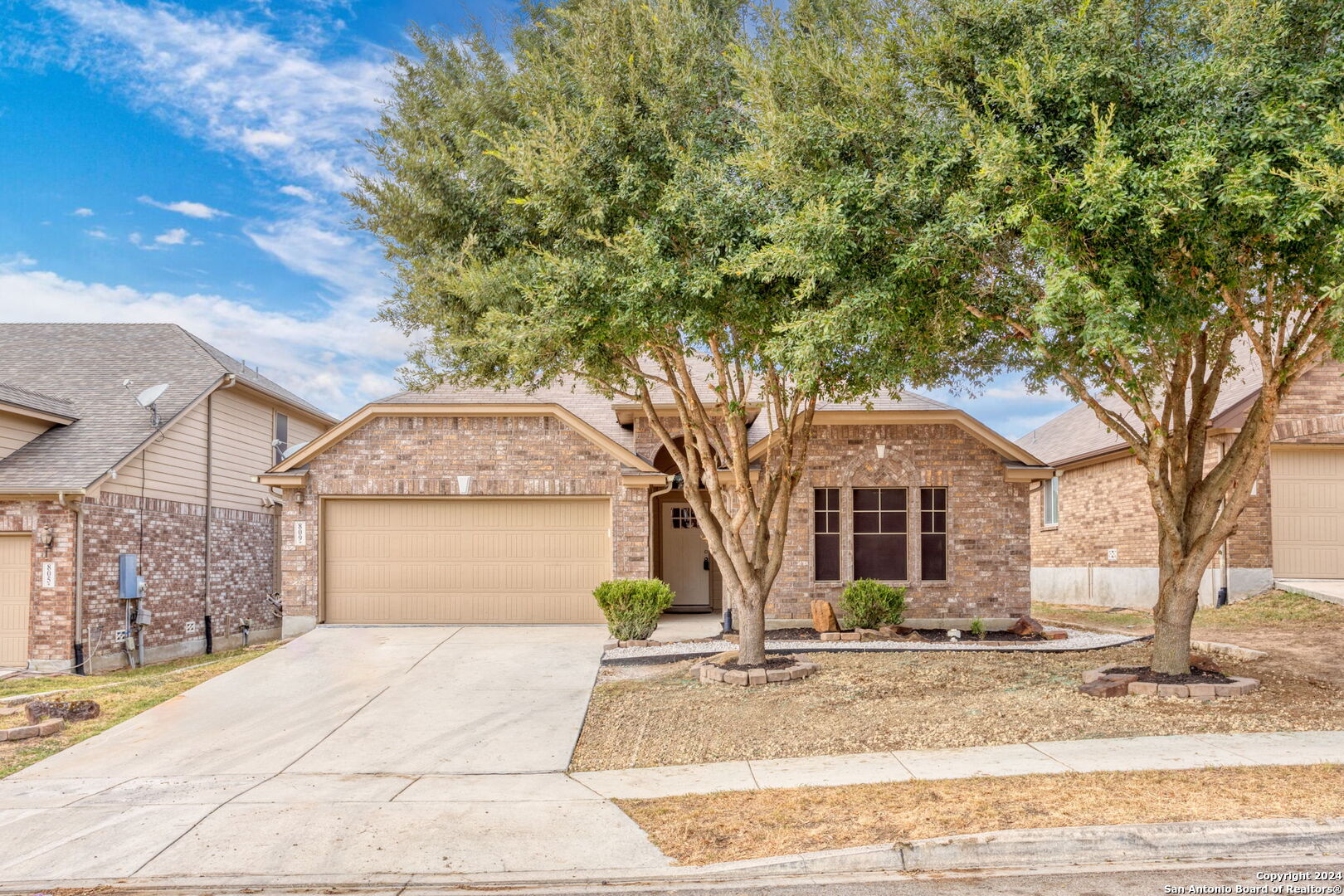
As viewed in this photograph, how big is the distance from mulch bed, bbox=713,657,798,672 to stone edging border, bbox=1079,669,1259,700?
3.41 metres

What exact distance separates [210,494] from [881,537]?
13126 millimetres

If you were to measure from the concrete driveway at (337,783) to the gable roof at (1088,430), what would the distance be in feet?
43.5

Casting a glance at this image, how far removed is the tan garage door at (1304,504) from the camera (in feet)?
57.4

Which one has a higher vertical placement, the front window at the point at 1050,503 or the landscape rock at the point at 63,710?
the front window at the point at 1050,503

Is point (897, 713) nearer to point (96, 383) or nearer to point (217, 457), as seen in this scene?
point (217, 457)

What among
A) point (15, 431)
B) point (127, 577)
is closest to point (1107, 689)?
point (127, 577)

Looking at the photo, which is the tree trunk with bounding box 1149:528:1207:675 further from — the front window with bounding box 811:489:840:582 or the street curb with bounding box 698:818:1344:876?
the front window with bounding box 811:489:840:582

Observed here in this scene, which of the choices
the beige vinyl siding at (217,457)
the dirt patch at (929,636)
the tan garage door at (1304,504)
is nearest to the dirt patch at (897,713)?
the dirt patch at (929,636)

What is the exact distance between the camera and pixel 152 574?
16.2 meters

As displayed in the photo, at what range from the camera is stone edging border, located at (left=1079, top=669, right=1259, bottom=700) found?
941 centimetres

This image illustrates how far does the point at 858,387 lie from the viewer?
10312 mm

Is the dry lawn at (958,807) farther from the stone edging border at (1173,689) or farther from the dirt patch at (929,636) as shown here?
the dirt patch at (929,636)

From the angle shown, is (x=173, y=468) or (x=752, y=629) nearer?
(x=752, y=629)

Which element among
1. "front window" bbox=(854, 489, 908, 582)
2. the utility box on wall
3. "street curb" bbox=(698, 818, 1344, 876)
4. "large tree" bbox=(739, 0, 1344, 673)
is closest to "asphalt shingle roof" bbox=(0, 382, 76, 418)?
the utility box on wall
